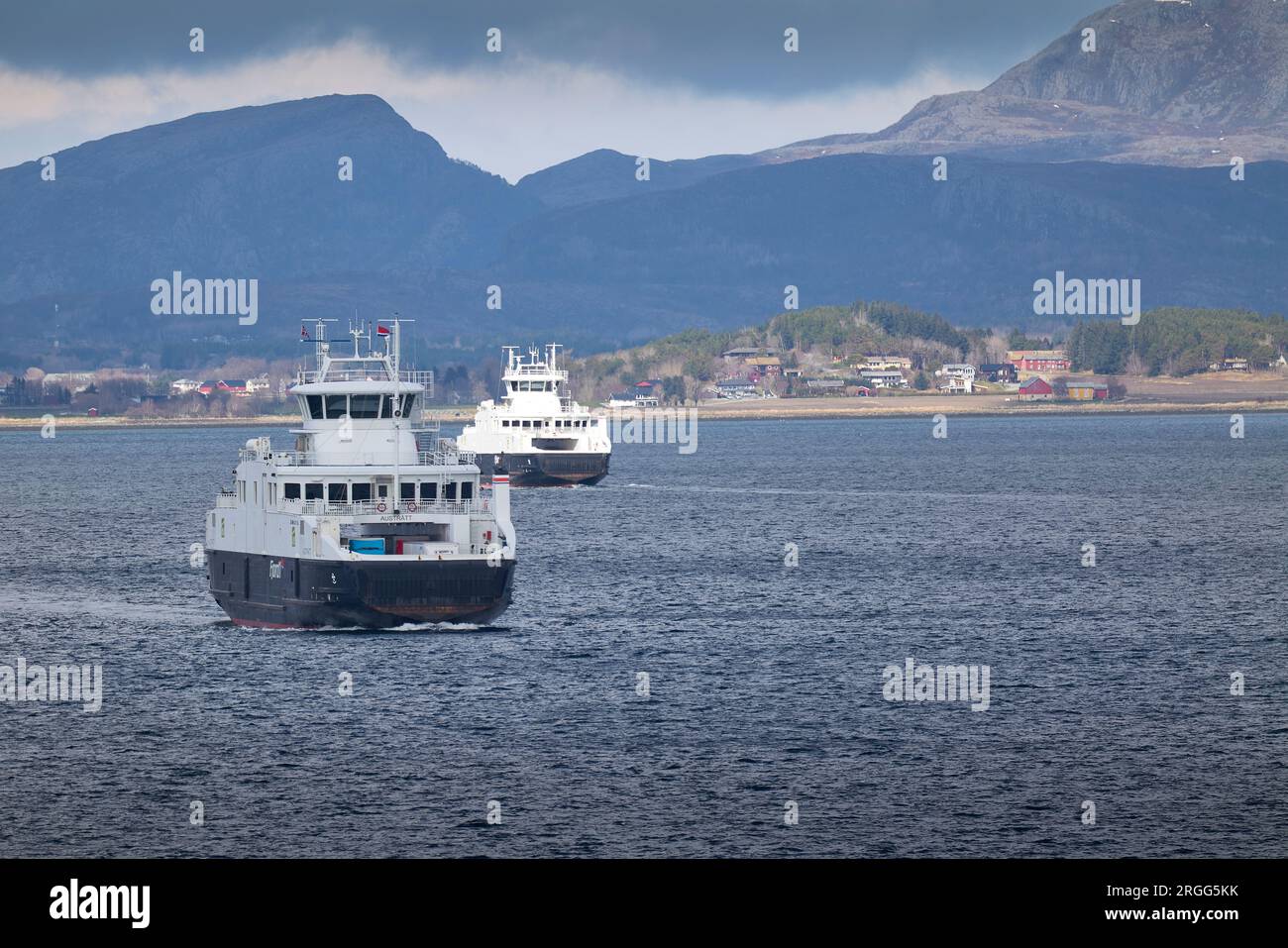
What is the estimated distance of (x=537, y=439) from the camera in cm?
18100

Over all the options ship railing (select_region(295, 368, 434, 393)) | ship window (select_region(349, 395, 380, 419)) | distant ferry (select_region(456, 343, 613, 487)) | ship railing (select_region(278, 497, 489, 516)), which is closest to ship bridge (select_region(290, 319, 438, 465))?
ship window (select_region(349, 395, 380, 419))

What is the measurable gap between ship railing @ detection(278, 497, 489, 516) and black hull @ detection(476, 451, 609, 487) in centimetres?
10648

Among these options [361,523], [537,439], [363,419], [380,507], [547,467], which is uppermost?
[363,419]

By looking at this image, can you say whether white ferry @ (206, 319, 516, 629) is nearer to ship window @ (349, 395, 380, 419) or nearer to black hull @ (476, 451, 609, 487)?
ship window @ (349, 395, 380, 419)

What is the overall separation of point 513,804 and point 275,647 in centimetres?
2423

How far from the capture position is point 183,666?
69688 mm

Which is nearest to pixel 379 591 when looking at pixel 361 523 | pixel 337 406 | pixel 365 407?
pixel 361 523

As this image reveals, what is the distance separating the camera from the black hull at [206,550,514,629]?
226 ft

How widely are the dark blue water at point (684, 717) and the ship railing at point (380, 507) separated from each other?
466cm

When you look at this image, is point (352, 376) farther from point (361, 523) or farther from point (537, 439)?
point (537, 439)

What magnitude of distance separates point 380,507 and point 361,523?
120 centimetres

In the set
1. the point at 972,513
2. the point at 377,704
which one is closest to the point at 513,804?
the point at 377,704

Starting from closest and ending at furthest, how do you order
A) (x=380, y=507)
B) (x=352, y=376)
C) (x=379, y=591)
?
(x=379, y=591)
(x=380, y=507)
(x=352, y=376)
